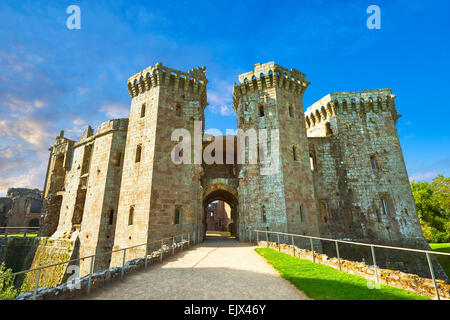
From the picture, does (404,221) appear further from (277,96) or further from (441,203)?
(441,203)

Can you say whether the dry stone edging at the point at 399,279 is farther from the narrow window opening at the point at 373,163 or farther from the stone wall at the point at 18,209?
the stone wall at the point at 18,209

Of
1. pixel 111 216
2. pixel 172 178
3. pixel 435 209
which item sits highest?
pixel 172 178

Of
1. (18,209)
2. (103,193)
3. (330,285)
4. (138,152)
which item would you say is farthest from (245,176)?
(18,209)

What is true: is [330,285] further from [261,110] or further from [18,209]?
[18,209]

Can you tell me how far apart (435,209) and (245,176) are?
34.2 metres

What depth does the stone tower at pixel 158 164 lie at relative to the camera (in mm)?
17562

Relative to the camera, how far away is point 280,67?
21.9 meters

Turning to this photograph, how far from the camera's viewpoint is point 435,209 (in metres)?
34.4

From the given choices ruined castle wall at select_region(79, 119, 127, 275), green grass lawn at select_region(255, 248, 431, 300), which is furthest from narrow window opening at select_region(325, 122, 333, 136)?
ruined castle wall at select_region(79, 119, 127, 275)

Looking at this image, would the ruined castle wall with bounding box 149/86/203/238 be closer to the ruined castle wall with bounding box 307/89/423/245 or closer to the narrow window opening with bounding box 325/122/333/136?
the ruined castle wall with bounding box 307/89/423/245

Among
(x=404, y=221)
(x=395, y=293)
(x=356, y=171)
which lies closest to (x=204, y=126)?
(x=356, y=171)

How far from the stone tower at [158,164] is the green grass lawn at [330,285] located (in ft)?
35.2
